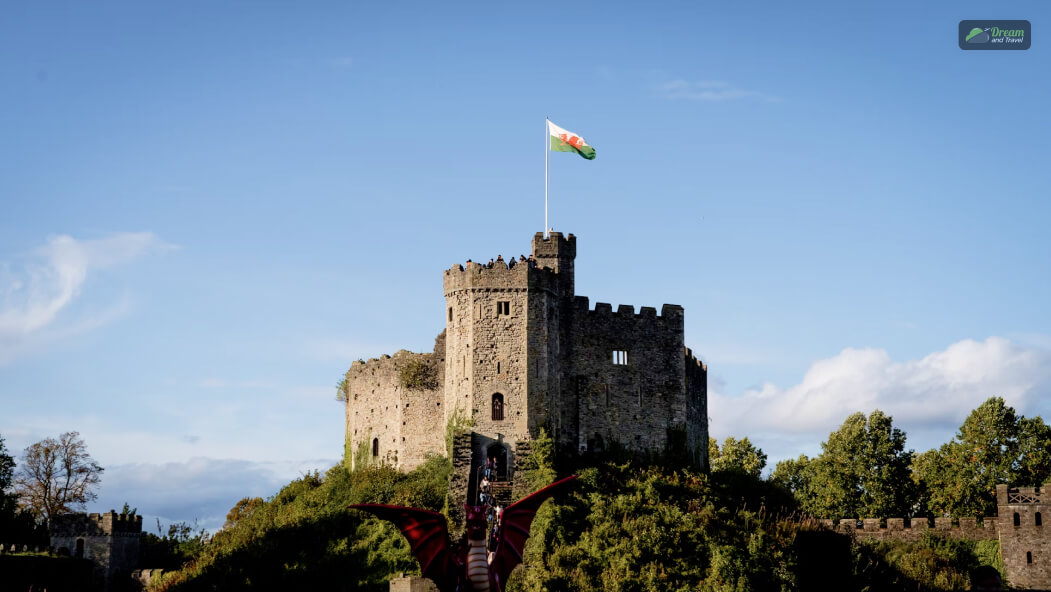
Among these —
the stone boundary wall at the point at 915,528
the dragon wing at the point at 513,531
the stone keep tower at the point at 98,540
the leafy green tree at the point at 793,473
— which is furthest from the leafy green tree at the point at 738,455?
the dragon wing at the point at 513,531

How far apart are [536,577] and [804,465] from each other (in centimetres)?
4070

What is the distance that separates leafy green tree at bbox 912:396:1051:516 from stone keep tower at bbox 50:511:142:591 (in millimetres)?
44868

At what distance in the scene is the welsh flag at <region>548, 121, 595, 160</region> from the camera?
6034 centimetres

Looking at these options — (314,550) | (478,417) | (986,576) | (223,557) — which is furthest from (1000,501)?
(986,576)

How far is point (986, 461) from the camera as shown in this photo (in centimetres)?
6512

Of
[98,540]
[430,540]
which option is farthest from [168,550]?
[430,540]

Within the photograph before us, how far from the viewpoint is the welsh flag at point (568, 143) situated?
198ft

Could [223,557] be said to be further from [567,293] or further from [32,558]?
[567,293]

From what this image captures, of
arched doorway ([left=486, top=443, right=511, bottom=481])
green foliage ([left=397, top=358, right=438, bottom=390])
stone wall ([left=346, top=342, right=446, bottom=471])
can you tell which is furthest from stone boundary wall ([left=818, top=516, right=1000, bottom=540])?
green foliage ([left=397, top=358, right=438, bottom=390])

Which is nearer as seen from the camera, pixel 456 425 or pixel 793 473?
pixel 456 425

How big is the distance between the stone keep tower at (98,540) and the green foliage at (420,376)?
18.7 meters

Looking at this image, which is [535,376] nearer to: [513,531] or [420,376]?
[420,376]

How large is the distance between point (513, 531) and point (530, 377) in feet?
84.1

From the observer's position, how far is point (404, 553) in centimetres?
5191
